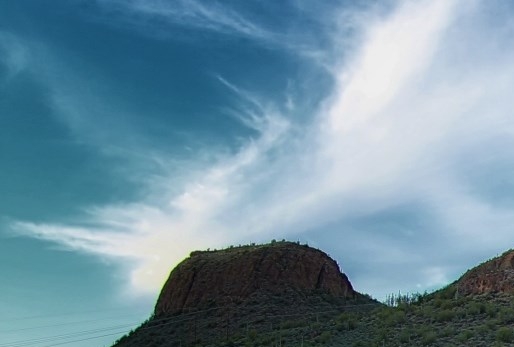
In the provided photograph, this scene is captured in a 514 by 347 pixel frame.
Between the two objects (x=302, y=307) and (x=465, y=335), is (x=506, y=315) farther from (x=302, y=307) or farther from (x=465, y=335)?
(x=302, y=307)

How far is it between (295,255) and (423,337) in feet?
140

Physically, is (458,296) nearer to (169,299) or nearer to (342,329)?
(342,329)

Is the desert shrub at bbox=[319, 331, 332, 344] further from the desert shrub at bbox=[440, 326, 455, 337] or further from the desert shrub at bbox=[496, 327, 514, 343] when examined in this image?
the desert shrub at bbox=[496, 327, 514, 343]

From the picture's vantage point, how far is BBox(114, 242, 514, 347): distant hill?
139ft

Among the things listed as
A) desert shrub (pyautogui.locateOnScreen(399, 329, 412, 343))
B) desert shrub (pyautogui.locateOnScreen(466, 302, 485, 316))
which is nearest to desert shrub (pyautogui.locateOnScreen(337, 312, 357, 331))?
desert shrub (pyautogui.locateOnScreen(399, 329, 412, 343))

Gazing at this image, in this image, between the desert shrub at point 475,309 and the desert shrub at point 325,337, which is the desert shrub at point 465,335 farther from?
the desert shrub at point 325,337

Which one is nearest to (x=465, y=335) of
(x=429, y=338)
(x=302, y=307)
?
(x=429, y=338)

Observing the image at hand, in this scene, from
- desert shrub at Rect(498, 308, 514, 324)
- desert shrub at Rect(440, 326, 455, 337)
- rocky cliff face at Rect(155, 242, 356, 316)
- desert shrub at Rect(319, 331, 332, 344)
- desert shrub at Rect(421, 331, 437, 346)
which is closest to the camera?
desert shrub at Rect(421, 331, 437, 346)

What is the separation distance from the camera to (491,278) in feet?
161

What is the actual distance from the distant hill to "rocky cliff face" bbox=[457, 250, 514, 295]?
8 centimetres

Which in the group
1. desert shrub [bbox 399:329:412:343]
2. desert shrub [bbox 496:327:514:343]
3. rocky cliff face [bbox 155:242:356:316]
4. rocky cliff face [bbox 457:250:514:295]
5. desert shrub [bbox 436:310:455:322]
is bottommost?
desert shrub [bbox 496:327:514:343]

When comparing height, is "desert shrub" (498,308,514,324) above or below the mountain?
below

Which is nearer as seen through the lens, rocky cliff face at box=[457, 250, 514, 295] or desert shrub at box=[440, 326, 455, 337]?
desert shrub at box=[440, 326, 455, 337]

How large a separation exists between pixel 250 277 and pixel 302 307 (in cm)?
900
